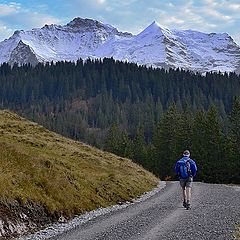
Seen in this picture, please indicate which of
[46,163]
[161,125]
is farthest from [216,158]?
[46,163]

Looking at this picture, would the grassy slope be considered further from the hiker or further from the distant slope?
the hiker

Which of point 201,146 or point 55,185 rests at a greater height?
point 55,185

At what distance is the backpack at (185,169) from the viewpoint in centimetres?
2481

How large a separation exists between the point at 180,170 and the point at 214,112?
5628 cm

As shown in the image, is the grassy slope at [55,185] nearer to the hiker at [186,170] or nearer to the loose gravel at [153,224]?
the loose gravel at [153,224]

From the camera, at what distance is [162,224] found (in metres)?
19.9

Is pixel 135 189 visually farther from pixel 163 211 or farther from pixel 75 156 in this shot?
pixel 163 211

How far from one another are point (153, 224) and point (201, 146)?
199 ft

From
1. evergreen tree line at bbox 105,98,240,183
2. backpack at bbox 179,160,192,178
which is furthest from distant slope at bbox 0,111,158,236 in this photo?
evergreen tree line at bbox 105,98,240,183

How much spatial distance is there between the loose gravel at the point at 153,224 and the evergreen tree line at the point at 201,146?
49479 millimetres

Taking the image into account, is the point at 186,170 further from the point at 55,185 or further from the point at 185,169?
the point at 55,185

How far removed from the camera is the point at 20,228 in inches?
768

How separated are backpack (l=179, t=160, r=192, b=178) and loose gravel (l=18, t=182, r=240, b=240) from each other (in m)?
2.02

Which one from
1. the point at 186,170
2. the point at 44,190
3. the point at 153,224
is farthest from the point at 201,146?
the point at 153,224
